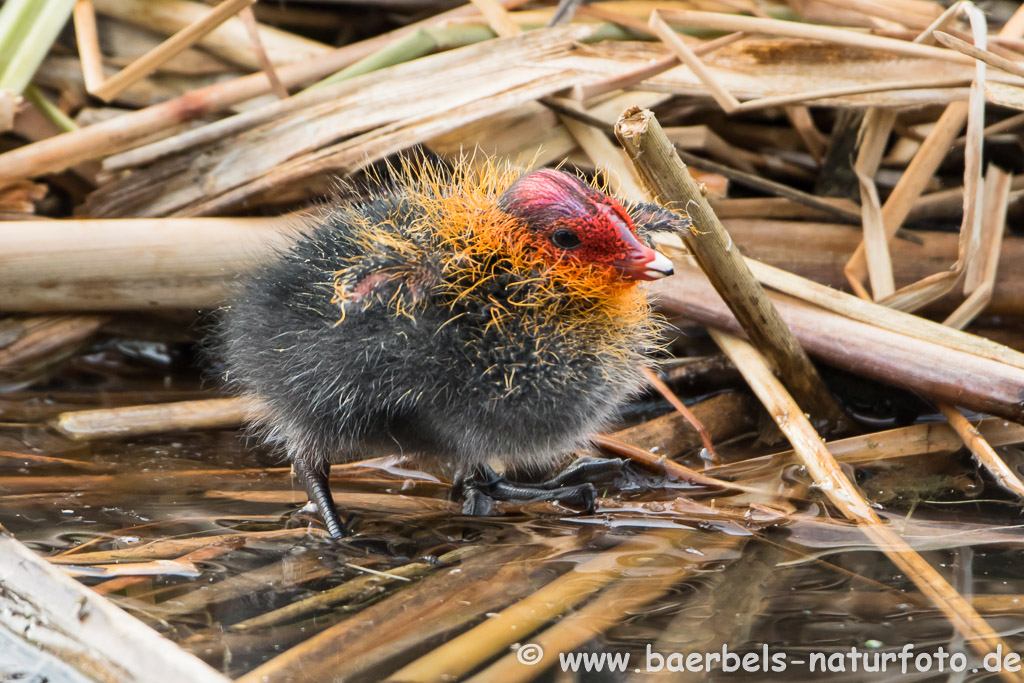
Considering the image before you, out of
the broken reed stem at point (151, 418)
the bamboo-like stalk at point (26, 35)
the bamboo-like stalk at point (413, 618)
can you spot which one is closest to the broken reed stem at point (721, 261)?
the bamboo-like stalk at point (413, 618)

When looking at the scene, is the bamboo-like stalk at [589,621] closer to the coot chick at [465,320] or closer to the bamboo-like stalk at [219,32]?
the coot chick at [465,320]

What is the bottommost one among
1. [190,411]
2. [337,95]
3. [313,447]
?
[313,447]

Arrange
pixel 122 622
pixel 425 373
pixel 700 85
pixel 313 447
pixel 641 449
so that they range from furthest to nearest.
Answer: pixel 700 85 → pixel 641 449 → pixel 313 447 → pixel 425 373 → pixel 122 622

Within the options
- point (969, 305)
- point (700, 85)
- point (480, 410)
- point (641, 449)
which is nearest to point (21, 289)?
point (480, 410)

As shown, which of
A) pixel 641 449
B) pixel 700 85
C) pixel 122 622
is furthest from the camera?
pixel 700 85

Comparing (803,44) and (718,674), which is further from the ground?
(803,44)

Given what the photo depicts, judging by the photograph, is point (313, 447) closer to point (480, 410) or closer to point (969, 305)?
point (480, 410)
